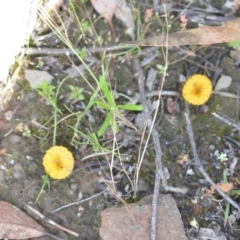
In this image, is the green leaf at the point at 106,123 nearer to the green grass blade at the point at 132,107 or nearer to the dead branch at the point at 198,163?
the green grass blade at the point at 132,107

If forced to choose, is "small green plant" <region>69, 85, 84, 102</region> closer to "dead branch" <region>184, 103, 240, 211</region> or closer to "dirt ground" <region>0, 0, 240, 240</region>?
"dirt ground" <region>0, 0, 240, 240</region>

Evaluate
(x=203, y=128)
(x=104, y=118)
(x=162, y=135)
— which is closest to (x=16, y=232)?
(x=104, y=118)

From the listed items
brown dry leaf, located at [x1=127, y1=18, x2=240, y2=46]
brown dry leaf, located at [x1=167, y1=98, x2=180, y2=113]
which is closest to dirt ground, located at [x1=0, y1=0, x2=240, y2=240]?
brown dry leaf, located at [x1=167, y1=98, x2=180, y2=113]

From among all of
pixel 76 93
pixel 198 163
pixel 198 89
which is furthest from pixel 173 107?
pixel 76 93

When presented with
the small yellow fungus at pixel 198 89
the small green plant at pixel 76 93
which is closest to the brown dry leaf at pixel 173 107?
the small yellow fungus at pixel 198 89

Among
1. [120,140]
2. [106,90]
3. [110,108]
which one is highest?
[106,90]

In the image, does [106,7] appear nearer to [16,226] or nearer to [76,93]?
[76,93]
